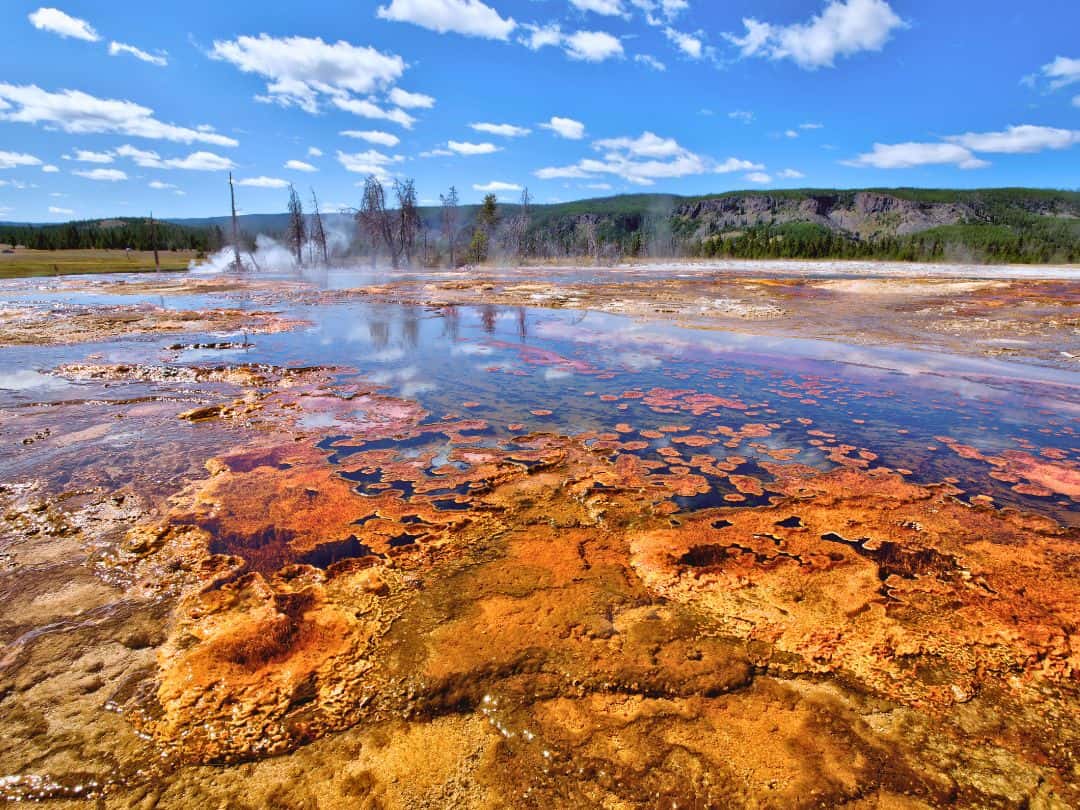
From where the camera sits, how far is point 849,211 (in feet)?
601

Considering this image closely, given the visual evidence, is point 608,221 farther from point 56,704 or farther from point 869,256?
point 56,704

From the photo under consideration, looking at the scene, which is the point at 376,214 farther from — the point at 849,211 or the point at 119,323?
the point at 849,211

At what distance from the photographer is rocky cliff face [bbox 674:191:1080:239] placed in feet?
542

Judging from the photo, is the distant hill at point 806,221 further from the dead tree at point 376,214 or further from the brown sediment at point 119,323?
the brown sediment at point 119,323

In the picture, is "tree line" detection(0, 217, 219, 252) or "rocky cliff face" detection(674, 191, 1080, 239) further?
"rocky cliff face" detection(674, 191, 1080, 239)

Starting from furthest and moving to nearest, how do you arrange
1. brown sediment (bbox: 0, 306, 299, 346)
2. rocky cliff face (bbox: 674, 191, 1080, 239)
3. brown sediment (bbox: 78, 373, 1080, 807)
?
rocky cliff face (bbox: 674, 191, 1080, 239)
brown sediment (bbox: 0, 306, 299, 346)
brown sediment (bbox: 78, 373, 1080, 807)

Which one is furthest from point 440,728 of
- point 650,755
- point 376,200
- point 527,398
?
point 376,200

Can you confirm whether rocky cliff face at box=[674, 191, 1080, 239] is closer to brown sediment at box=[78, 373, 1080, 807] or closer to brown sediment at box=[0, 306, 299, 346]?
brown sediment at box=[0, 306, 299, 346]

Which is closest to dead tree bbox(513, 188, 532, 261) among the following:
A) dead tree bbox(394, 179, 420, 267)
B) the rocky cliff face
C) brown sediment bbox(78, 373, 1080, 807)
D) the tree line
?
dead tree bbox(394, 179, 420, 267)

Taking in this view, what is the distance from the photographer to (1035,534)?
4406mm

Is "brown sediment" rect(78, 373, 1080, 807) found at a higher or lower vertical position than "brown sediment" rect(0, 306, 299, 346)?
lower

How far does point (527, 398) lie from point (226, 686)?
5.99m

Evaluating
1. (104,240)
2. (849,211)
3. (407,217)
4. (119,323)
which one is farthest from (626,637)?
(849,211)

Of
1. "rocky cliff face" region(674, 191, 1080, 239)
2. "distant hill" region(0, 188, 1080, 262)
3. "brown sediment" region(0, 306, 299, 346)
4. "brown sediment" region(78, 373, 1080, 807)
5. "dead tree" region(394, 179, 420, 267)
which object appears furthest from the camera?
"rocky cliff face" region(674, 191, 1080, 239)
